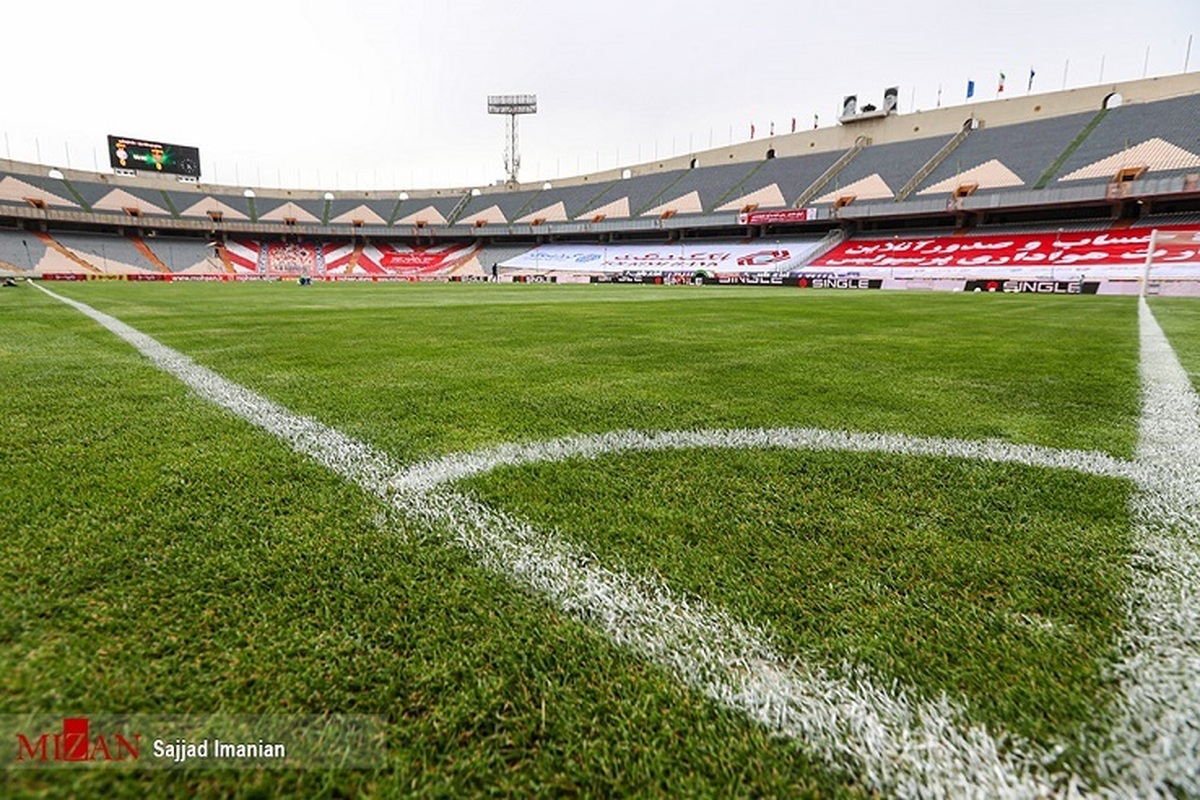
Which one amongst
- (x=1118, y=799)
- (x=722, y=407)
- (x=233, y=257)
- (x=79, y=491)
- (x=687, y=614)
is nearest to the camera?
(x=1118, y=799)

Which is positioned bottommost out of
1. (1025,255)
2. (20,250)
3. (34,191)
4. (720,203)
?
(1025,255)

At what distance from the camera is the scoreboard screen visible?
1822 inches

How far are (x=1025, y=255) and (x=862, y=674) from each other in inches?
1335

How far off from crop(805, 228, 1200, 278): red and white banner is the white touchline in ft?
91.4

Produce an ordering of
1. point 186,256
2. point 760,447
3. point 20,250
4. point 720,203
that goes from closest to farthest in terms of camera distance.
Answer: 1. point 760,447
2. point 20,250
3. point 720,203
4. point 186,256

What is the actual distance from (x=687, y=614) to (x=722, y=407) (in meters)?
1.75

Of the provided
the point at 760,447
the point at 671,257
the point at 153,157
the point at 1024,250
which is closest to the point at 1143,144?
the point at 1024,250

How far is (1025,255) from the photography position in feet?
88.8

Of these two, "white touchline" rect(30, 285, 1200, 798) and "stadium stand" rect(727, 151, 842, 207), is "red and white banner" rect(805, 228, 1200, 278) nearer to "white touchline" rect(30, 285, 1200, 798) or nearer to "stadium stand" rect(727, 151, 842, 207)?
"stadium stand" rect(727, 151, 842, 207)

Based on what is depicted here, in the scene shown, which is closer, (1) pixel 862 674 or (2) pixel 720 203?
(1) pixel 862 674

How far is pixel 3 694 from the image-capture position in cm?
87

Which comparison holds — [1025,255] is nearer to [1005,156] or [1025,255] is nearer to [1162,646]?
[1005,156]

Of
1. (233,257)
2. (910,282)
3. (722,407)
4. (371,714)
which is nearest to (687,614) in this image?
(371,714)

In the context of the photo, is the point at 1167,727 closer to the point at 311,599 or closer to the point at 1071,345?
the point at 311,599
